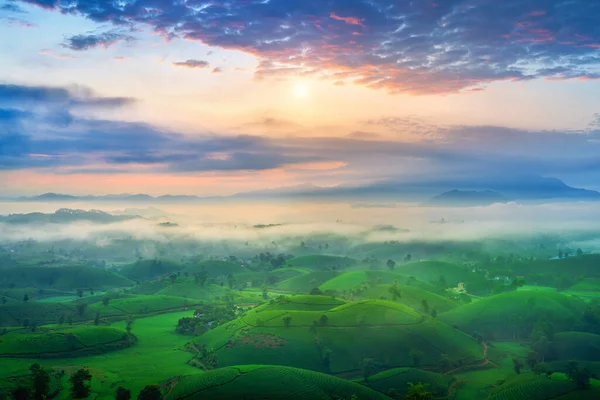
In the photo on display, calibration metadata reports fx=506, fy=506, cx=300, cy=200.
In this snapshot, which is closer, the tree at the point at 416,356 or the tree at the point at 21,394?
the tree at the point at 21,394

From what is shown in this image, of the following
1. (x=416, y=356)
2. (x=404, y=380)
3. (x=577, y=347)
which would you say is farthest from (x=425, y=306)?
(x=404, y=380)

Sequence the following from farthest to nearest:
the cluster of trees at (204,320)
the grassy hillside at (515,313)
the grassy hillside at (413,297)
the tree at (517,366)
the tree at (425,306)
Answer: the grassy hillside at (413,297) → the tree at (425,306) → the cluster of trees at (204,320) → the grassy hillside at (515,313) → the tree at (517,366)

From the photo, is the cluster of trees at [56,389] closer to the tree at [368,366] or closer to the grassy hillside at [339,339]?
the grassy hillside at [339,339]

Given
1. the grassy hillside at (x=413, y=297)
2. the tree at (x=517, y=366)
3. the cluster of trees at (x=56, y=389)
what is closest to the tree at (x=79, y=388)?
the cluster of trees at (x=56, y=389)

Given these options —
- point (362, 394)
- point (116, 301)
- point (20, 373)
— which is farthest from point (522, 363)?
point (116, 301)

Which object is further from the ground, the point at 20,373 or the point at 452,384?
the point at 20,373

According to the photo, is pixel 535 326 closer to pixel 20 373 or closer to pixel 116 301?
pixel 20 373
